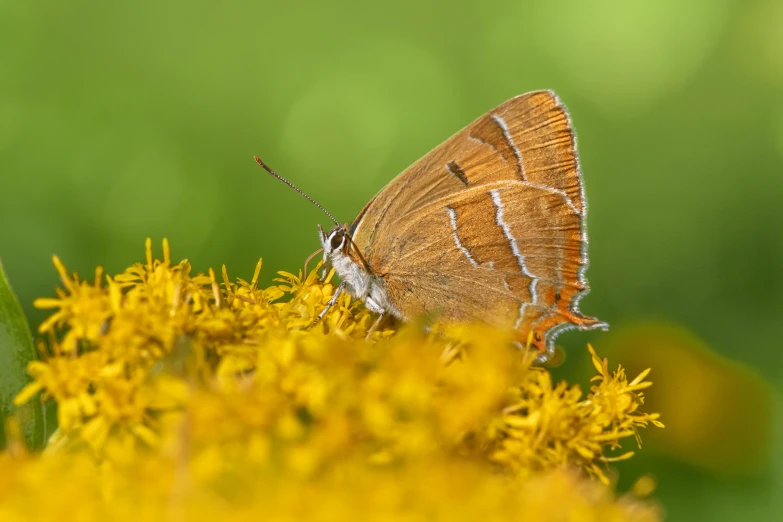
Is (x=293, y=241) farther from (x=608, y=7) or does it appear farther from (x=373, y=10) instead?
(x=608, y=7)

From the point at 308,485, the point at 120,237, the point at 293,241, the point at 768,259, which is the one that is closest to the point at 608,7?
the point at 768,259

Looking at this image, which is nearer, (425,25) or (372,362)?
(372,362)

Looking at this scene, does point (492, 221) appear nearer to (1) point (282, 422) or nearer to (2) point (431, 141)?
(1) point (282, 422)

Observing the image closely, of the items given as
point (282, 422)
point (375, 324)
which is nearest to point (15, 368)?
point (282, 422)

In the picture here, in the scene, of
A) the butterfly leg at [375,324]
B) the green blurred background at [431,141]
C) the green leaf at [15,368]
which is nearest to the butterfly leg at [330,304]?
the butterfly leg at [375,324]

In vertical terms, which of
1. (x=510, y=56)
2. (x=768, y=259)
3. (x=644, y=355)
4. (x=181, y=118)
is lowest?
(x=644, y=355)
